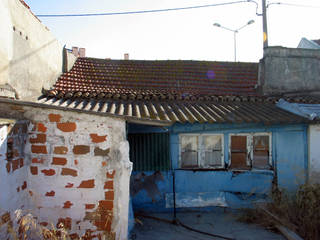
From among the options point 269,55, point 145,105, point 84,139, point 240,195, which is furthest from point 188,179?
point 269,55

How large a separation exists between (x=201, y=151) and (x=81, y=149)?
4017 millimetres

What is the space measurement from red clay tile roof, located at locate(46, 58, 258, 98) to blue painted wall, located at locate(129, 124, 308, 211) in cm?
206

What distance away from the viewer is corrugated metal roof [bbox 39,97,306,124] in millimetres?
6590

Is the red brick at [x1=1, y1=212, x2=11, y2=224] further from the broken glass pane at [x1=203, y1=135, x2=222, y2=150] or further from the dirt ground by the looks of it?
the broken glass pane at [x1=203, y1=135, x2=222, y2=150]

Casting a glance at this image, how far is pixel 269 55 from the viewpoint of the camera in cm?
987

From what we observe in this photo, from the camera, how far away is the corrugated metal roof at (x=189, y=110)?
6.59 meters

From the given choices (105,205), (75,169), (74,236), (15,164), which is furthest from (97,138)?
(74,236)

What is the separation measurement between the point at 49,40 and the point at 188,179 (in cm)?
606

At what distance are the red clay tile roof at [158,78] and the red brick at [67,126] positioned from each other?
363cm

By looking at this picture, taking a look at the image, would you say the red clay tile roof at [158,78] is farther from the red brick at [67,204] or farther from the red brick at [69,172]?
the red brick at [67,204]

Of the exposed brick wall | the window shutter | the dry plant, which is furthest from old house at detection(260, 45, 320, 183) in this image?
the exposed brick wall

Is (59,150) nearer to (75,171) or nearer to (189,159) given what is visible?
(75,171)

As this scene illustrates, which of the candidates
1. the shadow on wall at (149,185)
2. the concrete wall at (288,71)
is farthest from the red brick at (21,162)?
the concrete wall at (288,71)

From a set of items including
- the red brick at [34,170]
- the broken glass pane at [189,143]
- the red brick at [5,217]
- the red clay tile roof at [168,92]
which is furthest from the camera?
the broken glass pane at [189,143]
